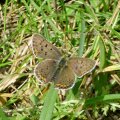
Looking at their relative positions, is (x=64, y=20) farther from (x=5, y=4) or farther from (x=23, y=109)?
(x=23, y=109)

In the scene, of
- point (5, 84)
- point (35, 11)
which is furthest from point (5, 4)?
point (5, 84)

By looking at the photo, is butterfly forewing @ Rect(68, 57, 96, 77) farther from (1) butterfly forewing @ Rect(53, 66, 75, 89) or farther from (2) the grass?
(2) the grass

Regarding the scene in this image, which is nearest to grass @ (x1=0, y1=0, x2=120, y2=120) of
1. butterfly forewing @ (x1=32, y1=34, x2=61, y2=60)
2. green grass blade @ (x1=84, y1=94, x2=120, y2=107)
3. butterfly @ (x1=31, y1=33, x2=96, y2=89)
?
green grass blade @ (x1=84, y1=94, x2=120, y2=107)

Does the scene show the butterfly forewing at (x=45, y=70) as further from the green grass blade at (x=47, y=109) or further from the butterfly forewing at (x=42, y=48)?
the green grass blade at (x=47, y=109)

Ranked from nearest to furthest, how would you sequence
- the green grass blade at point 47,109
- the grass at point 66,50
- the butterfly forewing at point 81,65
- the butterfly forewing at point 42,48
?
the green grass blade at point 47,109 < the butterfly forewing at point 81,65 < the butterfly forewing at point 42,48 < the grass at point 66,50

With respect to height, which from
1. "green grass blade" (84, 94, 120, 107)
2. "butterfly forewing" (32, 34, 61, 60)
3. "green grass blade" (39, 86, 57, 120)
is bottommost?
"green grass blade" (84, 94, 120, 107)

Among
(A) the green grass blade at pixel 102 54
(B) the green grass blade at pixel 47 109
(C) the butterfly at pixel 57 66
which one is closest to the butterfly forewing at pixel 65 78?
(C) the butterfly at pixel 57 66

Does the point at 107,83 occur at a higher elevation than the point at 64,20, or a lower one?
lower
